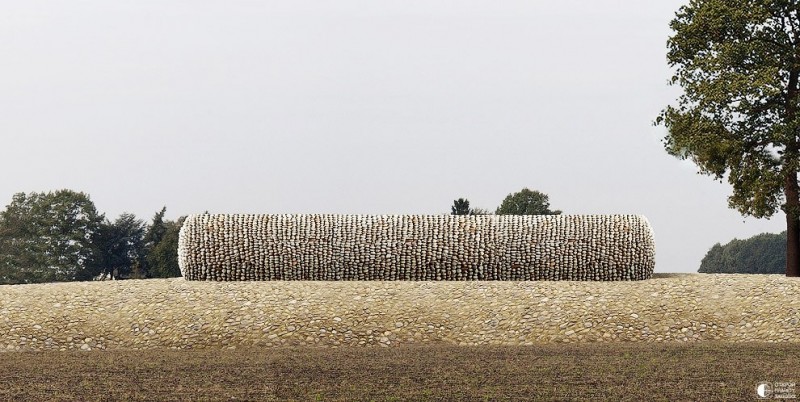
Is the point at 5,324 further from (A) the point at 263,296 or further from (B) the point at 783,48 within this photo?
(B) the point at 783,48

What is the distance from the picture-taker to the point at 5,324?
17.1 metres

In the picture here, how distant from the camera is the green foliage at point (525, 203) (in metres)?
34.5

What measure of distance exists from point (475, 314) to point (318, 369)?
4.96 m

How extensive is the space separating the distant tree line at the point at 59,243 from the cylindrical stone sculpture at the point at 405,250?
16.3 metres

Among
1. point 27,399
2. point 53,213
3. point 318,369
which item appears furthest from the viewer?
point 53,213

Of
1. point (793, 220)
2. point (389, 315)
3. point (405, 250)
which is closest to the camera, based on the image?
point (389, 315)

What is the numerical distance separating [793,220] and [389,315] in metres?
11.7

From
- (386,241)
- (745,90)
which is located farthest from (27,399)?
(745,90)

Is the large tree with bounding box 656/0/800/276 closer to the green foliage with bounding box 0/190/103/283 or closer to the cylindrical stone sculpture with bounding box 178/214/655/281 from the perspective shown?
the cylindrical stone sculpture with bounding box 178/214/655/281

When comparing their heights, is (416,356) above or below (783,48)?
below

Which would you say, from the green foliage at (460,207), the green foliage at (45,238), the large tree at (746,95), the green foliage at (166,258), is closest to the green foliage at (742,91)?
the large tree at (746,95)

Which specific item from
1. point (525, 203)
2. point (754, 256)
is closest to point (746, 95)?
point (525, 203)

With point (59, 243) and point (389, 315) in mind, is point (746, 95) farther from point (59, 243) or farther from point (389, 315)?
point (59, 243)

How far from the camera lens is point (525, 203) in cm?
3466
